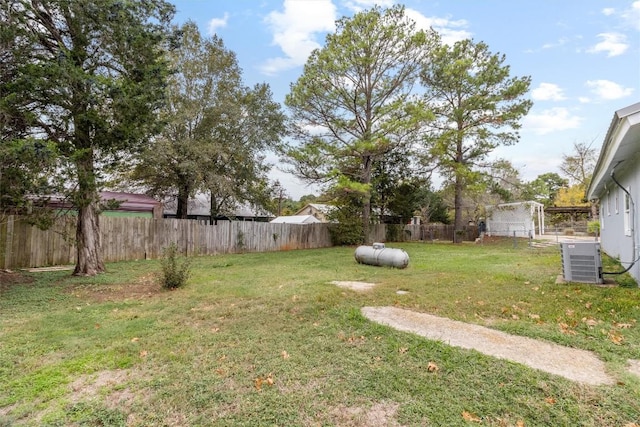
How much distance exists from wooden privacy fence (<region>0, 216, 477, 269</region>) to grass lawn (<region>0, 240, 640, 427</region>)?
4.21 m

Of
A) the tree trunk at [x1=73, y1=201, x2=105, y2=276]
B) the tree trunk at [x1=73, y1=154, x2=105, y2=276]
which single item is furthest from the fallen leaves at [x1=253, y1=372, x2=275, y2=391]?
the tree trunk at [x1=73, y1=201, x2=105, y2=276]

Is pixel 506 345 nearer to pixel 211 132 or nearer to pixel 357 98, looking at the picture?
pixel 357 98

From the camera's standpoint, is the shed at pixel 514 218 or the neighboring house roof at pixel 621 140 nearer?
the neighboring house roof at pixel 621 140

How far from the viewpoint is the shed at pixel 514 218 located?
23.2 metres

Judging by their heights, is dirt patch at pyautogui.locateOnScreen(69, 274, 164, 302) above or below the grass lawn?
below

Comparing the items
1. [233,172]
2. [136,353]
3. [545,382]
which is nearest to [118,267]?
[136,353]

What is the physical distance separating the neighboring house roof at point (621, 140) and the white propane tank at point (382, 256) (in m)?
4.71

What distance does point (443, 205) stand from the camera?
1148 inches

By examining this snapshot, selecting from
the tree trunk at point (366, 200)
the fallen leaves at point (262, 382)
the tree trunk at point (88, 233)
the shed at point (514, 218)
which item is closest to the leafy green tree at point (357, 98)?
the tree trunk at point (366, 200)

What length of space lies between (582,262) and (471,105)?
15.2 metres

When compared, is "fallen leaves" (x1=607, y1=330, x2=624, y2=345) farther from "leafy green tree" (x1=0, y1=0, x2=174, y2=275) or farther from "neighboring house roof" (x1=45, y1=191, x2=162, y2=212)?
"neighboring house roof" (x1=45, y1=191, x2=162, y2=212)

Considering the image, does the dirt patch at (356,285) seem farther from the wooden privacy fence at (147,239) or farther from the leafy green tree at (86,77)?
the wooden privacy fence at (147,239)

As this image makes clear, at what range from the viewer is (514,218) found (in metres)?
24.1

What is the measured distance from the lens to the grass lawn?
2.21 meters
